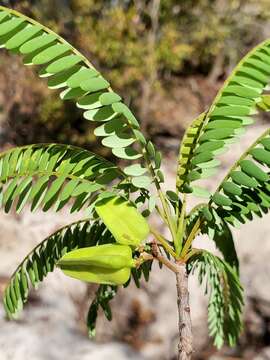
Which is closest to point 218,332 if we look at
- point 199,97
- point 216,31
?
point 216,31

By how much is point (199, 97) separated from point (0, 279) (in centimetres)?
445

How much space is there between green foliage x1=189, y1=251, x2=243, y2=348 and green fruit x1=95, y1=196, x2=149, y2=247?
1.47ft

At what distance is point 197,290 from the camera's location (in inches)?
180

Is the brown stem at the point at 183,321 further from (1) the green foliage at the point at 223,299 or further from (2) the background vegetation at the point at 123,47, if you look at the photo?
(2) the background vegetation at the point at 123,47

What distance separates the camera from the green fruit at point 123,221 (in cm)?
125

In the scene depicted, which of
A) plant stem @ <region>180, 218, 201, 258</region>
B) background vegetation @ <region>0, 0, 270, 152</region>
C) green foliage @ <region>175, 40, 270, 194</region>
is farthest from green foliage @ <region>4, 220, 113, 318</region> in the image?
background vegetation @ <region>0, 0, 270, 152</region>

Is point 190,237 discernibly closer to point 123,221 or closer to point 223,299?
point 123,221

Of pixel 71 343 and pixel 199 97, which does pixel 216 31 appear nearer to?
pixel 199 97

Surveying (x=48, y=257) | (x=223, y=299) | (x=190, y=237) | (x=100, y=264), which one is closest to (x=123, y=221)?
(x=100, y=264)

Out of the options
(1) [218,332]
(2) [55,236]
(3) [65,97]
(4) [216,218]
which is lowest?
(1) [218,332]

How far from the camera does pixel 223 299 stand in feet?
6.15

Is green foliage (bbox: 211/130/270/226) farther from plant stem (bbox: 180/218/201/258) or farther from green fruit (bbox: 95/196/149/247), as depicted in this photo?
green fruit (bbox: 95/196/149/247)

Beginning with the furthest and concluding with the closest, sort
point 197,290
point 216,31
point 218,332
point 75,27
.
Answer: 1. point 216,31
2. point 75,27
3. point 197,290
4. point 218,332

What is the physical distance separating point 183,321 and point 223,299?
0.51 metres
